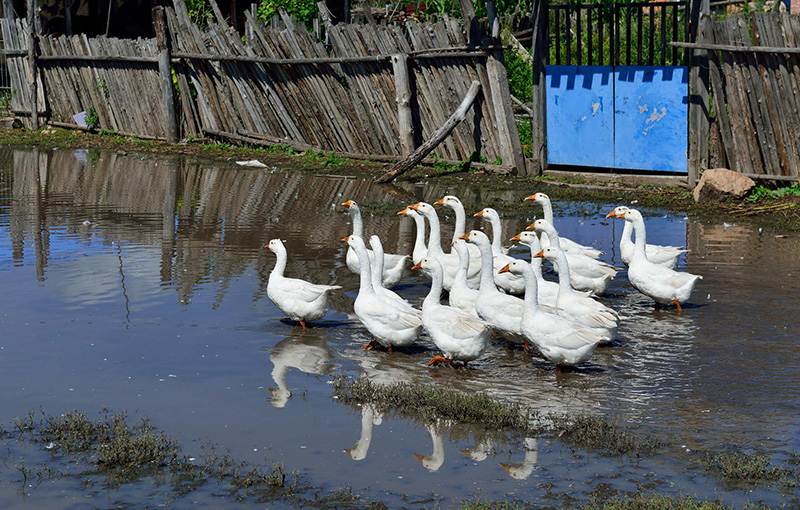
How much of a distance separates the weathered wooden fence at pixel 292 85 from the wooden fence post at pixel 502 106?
21 millimetres

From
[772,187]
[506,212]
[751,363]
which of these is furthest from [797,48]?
[751,363]

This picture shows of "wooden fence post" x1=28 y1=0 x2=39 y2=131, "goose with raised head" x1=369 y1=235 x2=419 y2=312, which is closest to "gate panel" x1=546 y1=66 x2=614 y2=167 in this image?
"goose with raised head" x1=369 y1=235 x2=419 y2=312

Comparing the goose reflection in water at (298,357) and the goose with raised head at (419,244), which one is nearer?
the goose reflection in water at (298,357)

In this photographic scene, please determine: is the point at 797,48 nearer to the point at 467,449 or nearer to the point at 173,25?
the point at 467,449

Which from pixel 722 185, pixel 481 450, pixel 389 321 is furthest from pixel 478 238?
pixel 722 185

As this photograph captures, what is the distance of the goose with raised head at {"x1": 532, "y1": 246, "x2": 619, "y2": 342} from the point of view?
7699 mm

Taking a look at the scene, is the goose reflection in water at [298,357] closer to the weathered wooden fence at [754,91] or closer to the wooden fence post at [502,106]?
the weathered wooden fence at [754,91]

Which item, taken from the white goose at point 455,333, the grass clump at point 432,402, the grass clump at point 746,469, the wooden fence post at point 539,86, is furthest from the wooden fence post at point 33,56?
the grass clump at point 746,469

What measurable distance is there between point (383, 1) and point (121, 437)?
27.0 metres

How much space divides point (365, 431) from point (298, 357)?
1.74 meters

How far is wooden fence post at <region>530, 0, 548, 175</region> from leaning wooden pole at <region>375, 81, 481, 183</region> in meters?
0.97

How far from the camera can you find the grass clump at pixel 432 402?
6203 mm

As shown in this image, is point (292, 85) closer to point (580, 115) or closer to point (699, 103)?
point (580, 115)

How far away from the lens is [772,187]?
46.6 ft
